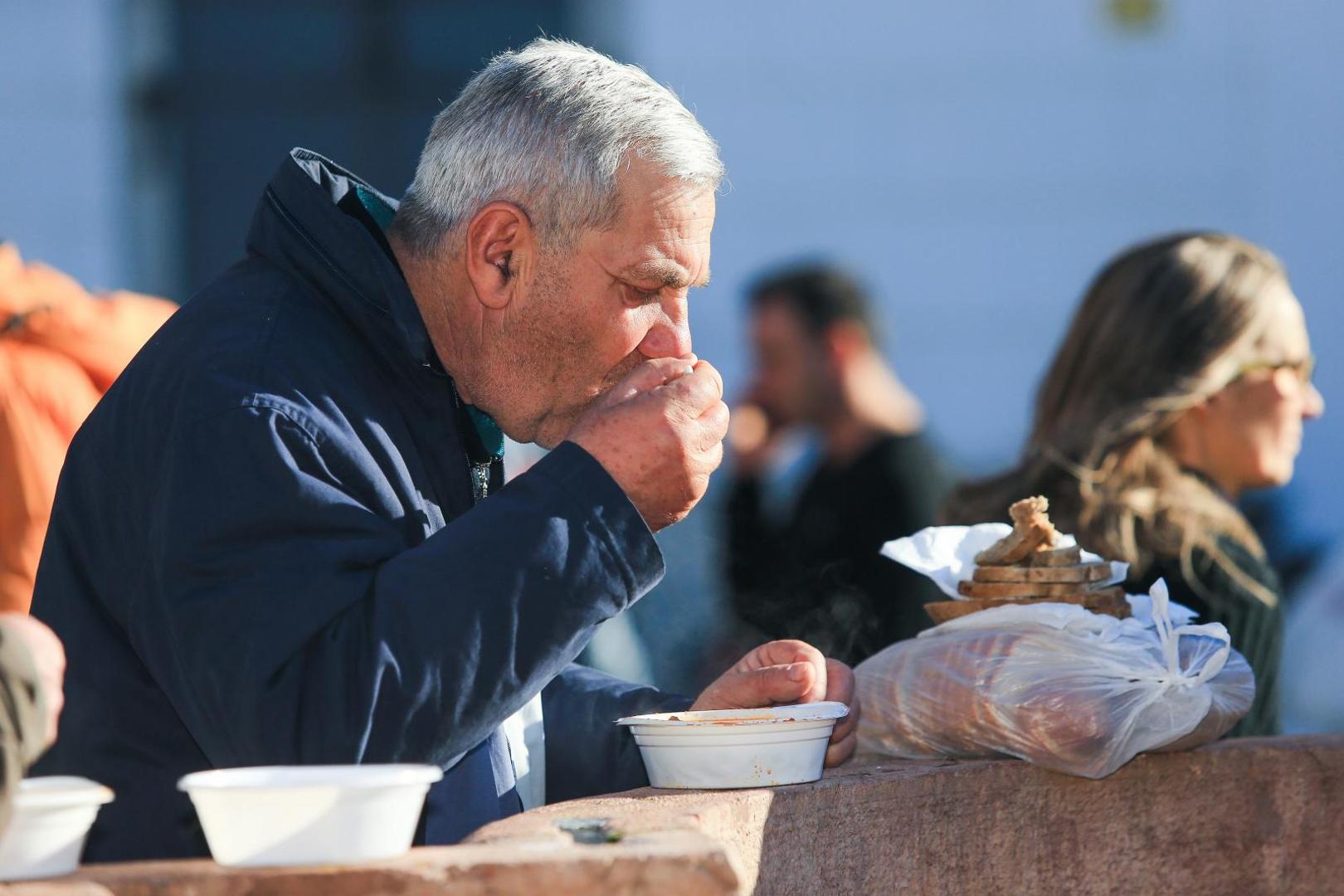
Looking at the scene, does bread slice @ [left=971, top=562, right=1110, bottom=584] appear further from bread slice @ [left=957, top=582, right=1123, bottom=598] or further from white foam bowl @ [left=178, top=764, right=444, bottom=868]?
white foam bowl @ [left=178, top=764, right=444, bottom=868]

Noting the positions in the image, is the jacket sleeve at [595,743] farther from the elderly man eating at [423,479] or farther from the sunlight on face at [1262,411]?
the sunlight on face at [1262,411]

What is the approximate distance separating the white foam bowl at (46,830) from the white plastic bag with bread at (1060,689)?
147 centimetres

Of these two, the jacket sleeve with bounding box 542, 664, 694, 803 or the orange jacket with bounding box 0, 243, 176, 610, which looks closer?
the jacket sleeve with bounding box 542, 664, 694, 803

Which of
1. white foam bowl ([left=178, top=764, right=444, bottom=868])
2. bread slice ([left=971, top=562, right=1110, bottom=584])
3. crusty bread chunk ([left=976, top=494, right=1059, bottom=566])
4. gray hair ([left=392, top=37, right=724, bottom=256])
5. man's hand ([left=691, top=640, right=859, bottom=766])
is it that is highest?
gray hair ([left=392, top=37, right=724, bottom=256])

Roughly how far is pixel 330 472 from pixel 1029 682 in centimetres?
117

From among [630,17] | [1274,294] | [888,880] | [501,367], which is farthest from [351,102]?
[888,880]

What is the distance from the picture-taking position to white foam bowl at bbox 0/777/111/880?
1.70 meters

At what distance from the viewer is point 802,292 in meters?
5.58

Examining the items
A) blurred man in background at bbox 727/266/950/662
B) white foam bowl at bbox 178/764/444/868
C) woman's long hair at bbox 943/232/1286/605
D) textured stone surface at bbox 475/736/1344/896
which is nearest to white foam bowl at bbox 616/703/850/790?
textured stone surface at bbox 475/736/1344/896

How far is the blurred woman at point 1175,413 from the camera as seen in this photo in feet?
12.6

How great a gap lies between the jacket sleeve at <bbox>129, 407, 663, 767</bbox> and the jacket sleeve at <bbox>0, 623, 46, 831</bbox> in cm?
40

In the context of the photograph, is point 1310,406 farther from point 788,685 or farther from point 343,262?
point 343,262

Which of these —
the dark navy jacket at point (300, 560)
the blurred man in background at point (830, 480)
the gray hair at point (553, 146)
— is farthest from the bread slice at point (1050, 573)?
the blurred man in background at point (830, 480)

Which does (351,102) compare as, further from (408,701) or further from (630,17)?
(408,701)
